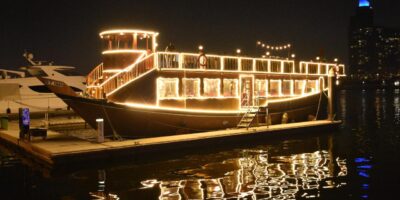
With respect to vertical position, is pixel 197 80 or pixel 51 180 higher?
pixel 197 80

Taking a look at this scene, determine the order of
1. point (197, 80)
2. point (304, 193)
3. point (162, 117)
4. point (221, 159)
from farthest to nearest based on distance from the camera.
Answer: point (197, 80) → point (162, 117) → point (221, 159) → point (304, 193)

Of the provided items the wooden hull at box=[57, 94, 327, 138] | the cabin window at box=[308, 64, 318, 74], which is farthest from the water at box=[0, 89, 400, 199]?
the cabin window at box=[308, 64, 318, 74]

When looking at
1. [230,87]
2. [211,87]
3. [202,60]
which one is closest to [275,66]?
[230,87]

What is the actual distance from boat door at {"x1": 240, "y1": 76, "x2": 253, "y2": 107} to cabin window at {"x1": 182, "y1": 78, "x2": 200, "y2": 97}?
323 centimetres

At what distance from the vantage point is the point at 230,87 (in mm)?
23844

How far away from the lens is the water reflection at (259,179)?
1247 cm

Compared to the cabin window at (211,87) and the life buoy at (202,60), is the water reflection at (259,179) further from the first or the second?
the life buoy at (202,60)

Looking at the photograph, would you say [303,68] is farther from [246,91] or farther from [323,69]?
[246,91]

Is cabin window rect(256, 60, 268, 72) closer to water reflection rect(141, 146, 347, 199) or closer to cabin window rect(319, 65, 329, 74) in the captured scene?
cabin window rect(319, 65, 329, 74)

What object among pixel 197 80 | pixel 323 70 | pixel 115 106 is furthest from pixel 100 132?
pixel 323 70

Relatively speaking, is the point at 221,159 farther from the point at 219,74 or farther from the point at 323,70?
the point at 323,70

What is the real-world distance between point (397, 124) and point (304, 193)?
25059 mm

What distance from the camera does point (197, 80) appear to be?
22.2 metres

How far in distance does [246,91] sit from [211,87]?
9.56 feet
